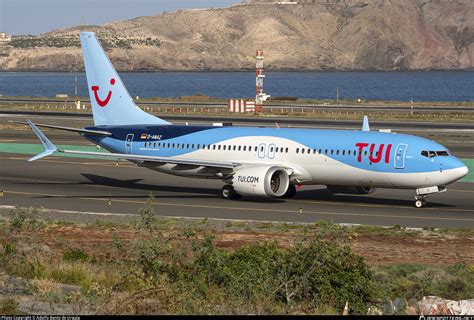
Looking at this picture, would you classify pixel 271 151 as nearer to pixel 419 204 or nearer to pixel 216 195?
pixel 216 195

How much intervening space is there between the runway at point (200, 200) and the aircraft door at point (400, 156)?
2.14m

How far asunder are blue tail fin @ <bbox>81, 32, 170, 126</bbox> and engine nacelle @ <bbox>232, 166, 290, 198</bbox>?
8.78 metres

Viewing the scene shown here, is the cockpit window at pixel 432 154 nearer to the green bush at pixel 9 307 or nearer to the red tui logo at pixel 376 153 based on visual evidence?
the red tui logo at pixel 376 153

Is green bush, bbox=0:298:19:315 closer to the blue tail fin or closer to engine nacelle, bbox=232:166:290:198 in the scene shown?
engine nacelle, bbox=232:166:290:198

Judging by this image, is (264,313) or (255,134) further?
(255,134)

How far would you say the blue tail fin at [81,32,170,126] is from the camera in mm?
58094

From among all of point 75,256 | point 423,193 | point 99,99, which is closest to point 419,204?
point 423,193

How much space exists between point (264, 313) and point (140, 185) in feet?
123

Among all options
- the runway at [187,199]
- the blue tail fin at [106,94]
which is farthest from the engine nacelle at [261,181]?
the blue tail fin at [106,94]

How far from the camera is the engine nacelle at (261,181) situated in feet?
167

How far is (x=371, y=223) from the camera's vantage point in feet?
147

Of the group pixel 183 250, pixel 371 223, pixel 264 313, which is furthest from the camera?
pixel 371 223

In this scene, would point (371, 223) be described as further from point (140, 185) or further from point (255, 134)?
point (140, 185)

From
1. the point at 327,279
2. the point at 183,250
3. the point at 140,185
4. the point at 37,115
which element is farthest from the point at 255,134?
the point at 37,115
